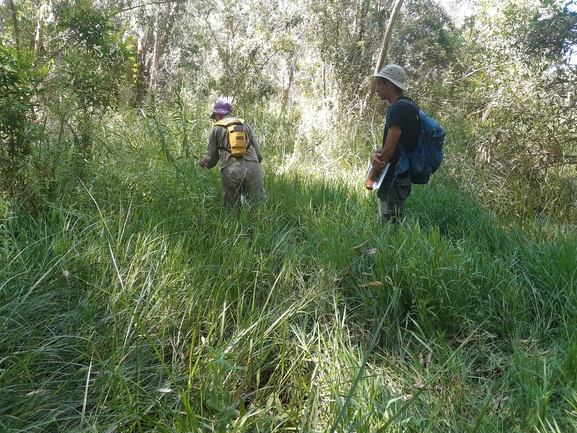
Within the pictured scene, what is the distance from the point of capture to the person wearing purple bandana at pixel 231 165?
4539 millimetres

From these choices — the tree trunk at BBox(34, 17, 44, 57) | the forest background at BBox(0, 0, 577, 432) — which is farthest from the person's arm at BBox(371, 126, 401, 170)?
the tree trunk at BBox(34, 17, 44, 57)

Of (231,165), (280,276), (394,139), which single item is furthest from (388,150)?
(231,165)

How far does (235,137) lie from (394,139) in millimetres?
1770

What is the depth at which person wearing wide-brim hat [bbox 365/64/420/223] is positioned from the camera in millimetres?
3557

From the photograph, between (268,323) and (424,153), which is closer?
(268,323)

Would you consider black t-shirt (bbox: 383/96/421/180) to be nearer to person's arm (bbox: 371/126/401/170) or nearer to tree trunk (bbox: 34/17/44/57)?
person's arm (bbox: 371/126/401/170)

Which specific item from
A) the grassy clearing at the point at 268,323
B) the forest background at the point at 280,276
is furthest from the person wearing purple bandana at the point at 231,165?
the grassy clearing at the point at 268,323

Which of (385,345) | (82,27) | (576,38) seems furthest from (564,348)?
(576,38)

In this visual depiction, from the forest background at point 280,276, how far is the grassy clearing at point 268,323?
0.02 metres

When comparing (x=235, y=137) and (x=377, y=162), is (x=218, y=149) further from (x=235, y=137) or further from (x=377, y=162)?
(x=377, y=162)

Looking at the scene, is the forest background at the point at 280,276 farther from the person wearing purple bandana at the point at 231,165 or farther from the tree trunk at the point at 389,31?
the tree trunk at the point at 389,31

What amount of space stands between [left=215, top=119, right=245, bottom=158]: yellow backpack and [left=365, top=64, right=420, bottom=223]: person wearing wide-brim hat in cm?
148

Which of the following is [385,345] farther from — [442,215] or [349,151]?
[349,151]

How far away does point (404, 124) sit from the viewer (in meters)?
3.58
